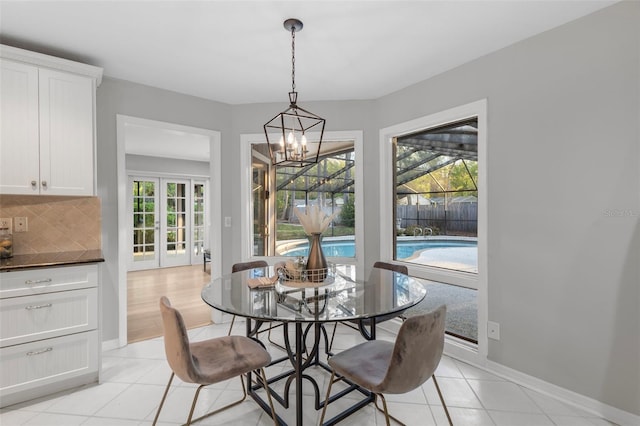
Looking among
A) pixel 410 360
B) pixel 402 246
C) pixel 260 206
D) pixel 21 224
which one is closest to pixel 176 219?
pixel 260 206

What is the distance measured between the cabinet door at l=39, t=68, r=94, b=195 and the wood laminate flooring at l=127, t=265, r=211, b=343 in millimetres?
1606

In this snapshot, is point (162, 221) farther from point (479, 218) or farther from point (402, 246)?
point (479, 218)

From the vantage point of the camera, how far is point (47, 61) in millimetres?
2236

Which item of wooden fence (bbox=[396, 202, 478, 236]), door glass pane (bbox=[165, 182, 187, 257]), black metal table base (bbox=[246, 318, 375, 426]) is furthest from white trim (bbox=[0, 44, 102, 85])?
door glass pane (bbox=[165, 182, 187, 257])

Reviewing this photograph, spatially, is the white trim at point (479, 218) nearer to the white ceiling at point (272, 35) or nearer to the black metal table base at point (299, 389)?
the white ceiling at point (272, 35)

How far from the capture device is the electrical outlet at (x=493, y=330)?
240 centimetres

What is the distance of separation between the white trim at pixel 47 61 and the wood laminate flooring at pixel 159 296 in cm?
242

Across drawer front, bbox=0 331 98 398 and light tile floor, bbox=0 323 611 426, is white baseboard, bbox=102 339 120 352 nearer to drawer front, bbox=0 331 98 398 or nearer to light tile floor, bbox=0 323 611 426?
light tile floor, bbox=0 323 611 426

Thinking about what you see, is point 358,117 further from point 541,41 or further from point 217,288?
point 217,288

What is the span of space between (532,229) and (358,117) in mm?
2022

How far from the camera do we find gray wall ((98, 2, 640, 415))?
1.82 m

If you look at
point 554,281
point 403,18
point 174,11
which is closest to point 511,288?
point 554,281

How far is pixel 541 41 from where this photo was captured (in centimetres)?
216

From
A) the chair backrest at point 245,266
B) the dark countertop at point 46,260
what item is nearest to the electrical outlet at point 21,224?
the dark countertop at point 46,260
